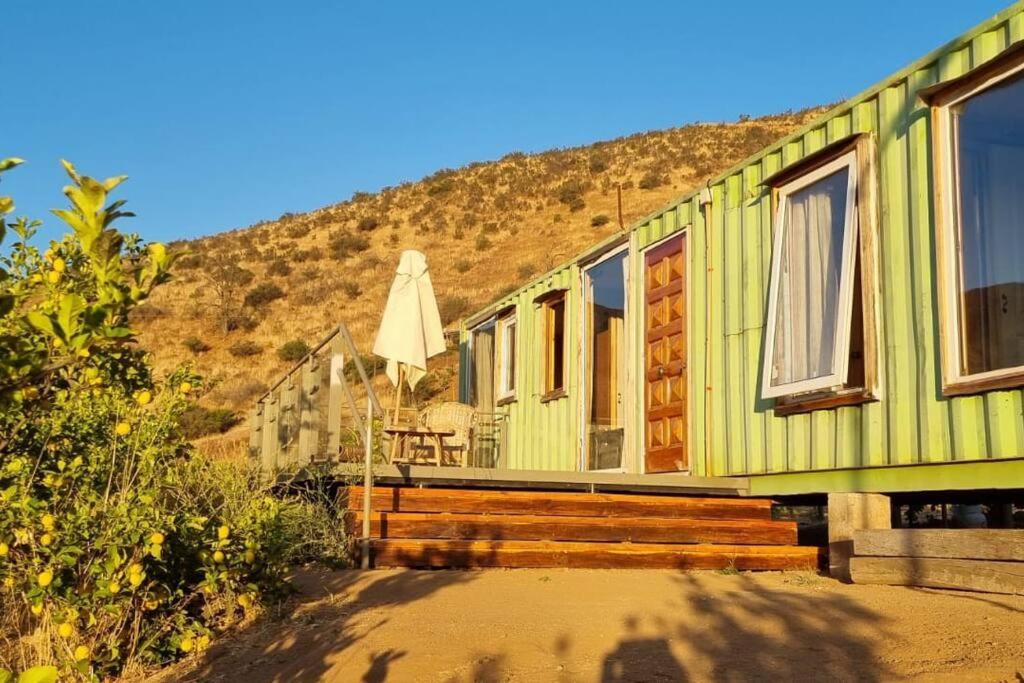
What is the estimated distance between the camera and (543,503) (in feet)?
22.0

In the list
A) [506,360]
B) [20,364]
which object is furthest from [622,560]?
[506,360]

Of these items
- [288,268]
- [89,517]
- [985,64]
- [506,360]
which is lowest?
[89,517]

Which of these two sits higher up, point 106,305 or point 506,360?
point 506,360

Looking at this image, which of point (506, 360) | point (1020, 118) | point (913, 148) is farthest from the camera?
point (506, 360)

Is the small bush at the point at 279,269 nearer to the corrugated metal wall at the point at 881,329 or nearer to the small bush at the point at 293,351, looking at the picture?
the small bush at the point at 293,351

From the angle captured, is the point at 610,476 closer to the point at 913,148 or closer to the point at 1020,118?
the point at 913,148

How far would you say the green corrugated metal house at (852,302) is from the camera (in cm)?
518

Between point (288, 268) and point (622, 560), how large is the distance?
98.2ft

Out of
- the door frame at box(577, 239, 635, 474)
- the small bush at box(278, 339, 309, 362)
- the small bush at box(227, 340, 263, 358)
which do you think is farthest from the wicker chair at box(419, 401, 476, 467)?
the small bush at box(227, 340, 263, 358)

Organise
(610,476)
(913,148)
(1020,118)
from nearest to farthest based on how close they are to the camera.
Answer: (1020,118) < (913,148) < (610,476)

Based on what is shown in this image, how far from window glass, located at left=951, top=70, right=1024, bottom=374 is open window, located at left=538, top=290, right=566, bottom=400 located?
529 cm

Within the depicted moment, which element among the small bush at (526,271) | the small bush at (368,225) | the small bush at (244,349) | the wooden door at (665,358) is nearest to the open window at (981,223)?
the wooden door at (665,358)

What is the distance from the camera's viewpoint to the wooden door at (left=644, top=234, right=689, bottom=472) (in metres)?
8.09

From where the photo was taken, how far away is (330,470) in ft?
22.3
